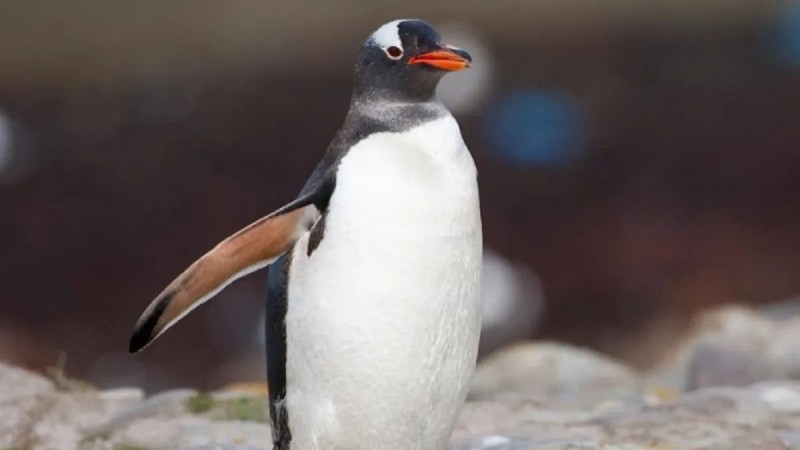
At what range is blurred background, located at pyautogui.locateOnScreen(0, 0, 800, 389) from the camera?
4910 mm

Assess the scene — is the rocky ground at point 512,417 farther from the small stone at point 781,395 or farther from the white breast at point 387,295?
the white breast at point 387,295

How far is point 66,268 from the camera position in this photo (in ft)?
16.1

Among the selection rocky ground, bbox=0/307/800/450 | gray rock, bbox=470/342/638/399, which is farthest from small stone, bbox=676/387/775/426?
gray rock, bbox=470/342/638/399

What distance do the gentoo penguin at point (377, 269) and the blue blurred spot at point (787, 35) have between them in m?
3.63

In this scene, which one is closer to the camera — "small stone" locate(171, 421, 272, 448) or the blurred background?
"small stone" locate(171, 421, 272, 448)

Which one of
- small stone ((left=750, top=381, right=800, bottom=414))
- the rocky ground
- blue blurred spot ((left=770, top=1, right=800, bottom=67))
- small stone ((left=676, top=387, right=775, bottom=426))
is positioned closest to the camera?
the rocky ground

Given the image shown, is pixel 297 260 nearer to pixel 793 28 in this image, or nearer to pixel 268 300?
pixel 268 300

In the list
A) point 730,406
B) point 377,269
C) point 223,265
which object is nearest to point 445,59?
point 377,269

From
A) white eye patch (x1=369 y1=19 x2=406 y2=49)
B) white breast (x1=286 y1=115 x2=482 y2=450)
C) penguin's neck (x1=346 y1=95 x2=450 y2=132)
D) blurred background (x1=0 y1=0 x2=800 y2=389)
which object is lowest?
white breast (x1=286 y1=115 x2=482 y2=450)

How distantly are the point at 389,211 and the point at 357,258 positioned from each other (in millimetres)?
89

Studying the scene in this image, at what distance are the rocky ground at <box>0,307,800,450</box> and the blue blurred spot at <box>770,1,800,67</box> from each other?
155 cm

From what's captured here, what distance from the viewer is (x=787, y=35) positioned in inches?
211

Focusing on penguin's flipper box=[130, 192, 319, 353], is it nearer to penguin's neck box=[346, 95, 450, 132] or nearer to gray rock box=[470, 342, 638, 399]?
penguin's neck box=[346, 95, 450, 132]

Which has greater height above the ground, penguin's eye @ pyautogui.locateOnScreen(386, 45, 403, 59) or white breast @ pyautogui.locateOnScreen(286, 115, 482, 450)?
penguin's eye @ pyautogui.locateOnScreen(386, 45, 403, 59)
